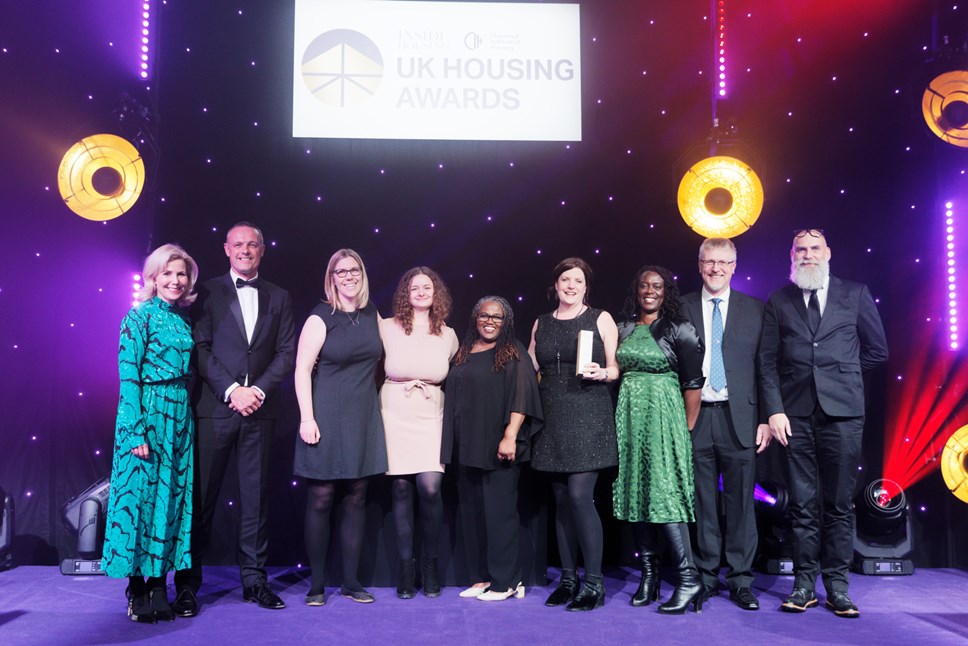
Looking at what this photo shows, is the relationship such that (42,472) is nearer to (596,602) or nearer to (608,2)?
(596,602)

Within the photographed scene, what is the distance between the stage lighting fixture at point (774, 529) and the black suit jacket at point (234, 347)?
106 inches

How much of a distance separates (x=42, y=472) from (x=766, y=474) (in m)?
4.37

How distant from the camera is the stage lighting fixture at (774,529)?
464cm

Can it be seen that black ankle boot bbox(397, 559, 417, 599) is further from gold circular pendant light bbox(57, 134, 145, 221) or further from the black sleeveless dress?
gold circular pendant light bbox(57, 134, 145, 221)

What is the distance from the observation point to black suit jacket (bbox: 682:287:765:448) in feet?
13.1

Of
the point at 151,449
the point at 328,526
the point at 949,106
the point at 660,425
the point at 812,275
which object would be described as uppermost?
the point at 949,106

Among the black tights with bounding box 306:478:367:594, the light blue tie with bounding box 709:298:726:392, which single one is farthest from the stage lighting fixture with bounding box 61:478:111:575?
the light blue tie with bounding box 709:298:726:392

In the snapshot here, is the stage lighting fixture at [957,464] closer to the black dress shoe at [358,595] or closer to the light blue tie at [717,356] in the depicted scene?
the light blue tie at [717,356]

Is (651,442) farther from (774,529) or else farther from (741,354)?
(774,529)

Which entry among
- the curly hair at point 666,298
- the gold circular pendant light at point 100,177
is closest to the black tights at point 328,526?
the curly hair at point 666,298

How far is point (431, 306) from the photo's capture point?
426 centimetres

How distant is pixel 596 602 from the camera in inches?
153

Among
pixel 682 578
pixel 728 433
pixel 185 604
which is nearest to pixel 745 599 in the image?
pixel 682 578

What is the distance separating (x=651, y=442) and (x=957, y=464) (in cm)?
218
